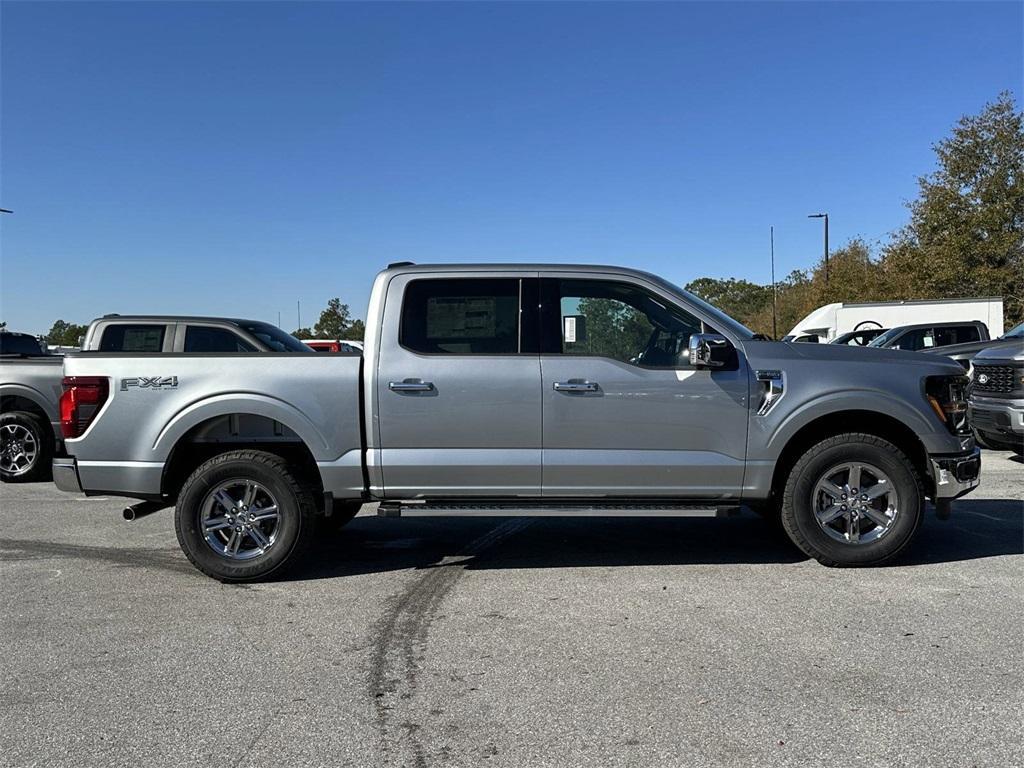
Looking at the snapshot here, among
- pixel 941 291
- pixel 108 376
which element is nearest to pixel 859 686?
pixel 108 376

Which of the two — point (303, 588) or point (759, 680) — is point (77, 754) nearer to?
point (303, 588)

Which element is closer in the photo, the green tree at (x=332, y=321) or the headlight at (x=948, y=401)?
the headlight at (x=948, y=401)

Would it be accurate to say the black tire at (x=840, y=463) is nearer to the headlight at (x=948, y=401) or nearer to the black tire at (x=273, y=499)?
the headlight at (x=948, y=401)

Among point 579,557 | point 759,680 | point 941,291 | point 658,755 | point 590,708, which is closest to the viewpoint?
point 658,755

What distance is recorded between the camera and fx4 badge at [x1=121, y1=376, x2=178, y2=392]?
17.3ft

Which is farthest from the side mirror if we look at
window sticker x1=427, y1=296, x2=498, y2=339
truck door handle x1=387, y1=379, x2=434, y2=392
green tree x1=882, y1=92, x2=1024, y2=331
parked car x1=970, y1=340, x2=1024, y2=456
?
green tree x1=882, y1=92, x2=1024, y2=331

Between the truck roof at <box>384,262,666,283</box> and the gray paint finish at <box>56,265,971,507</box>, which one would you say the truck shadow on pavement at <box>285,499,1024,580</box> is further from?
the truck roof at <box>384,262,666,283</box>

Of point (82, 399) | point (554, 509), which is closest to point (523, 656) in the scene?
point (554, 509)

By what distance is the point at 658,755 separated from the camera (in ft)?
9.99

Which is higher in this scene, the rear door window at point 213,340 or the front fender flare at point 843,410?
the rear door window at point 213,340

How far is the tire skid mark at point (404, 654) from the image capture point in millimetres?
3205

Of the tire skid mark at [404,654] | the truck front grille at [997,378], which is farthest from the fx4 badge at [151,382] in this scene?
the truck front grille at [997,378]

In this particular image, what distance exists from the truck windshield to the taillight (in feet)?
13.0

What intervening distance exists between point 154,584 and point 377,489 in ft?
5.27
